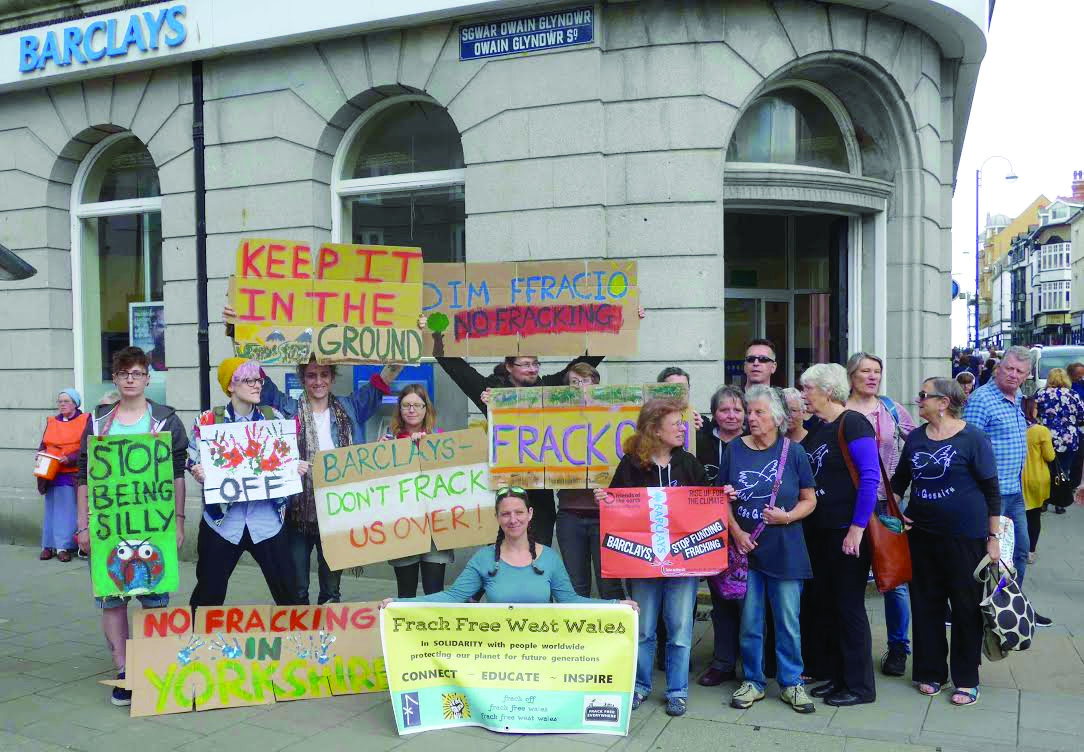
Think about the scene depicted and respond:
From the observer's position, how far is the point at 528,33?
8.27 metres

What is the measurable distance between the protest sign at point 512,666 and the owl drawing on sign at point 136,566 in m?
1.50

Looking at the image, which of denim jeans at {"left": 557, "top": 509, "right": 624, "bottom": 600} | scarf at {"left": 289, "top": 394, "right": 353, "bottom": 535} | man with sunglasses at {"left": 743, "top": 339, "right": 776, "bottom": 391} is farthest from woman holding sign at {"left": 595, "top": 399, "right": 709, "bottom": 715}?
scarf at {"left": 289, "top": 394, "right": 353, "bottom": 535}

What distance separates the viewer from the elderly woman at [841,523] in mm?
5336

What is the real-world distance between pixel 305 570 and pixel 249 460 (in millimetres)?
1130

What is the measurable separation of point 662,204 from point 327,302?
3.30 m

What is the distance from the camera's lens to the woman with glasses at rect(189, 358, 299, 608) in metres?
5.62

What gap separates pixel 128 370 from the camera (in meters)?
5.50

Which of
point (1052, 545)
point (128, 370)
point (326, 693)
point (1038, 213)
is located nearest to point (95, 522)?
point (128, 370)

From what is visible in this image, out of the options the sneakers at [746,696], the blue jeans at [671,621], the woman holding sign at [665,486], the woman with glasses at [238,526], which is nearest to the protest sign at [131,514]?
the woman with glasses at [238,526]

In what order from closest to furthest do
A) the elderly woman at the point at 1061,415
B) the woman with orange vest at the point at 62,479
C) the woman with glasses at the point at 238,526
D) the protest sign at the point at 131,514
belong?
the protest sign at the point at 131,514 → the woman with glasses at the point at 238,526 → the woman with orange vest at the point at 62,479 → the elderly woman at the point at 1061,415

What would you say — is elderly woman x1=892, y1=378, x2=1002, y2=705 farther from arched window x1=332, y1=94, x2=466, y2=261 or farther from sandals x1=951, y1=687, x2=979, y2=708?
arched window x1=332, y1=94, x2=466, y2=261

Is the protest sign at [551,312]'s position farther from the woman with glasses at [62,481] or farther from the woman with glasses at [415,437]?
the woman with glasses at [62,481]

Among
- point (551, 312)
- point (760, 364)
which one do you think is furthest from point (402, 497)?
point (760, 364)

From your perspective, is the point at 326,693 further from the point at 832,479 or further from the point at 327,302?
the point at 832,479
